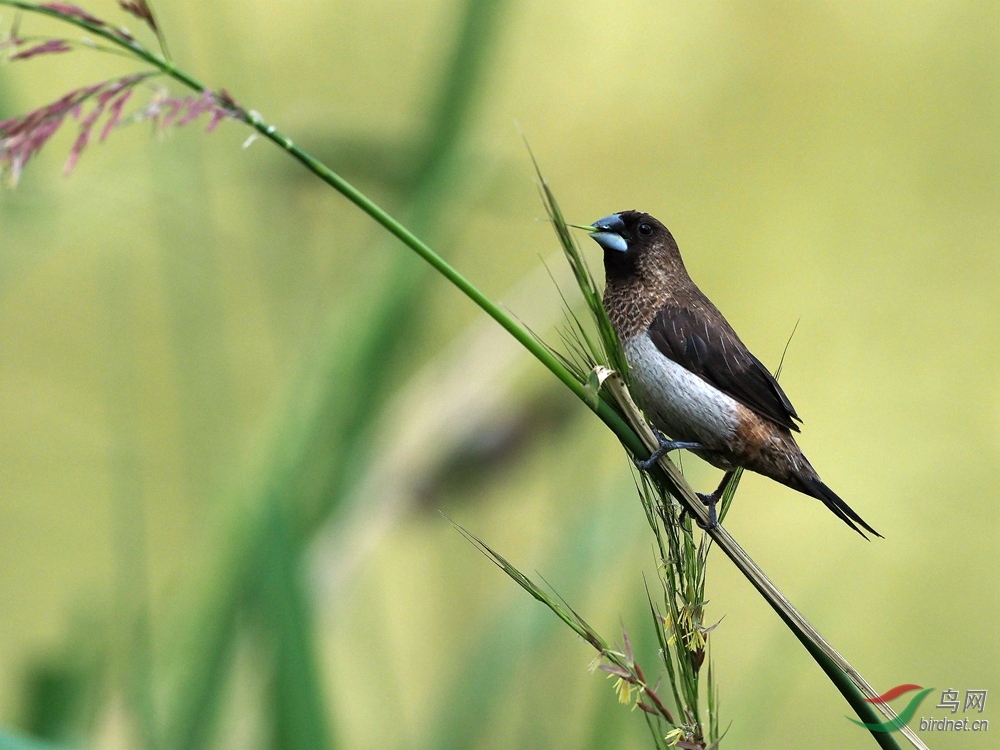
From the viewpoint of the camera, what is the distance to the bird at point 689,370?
0.87m

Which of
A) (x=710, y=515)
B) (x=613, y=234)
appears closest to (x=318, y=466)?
(x=613, y=234)

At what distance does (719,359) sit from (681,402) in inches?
2.2

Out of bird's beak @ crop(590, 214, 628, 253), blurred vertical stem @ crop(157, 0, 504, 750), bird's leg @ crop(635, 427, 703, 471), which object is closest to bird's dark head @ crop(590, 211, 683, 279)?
bird's beak @ crop(590, 214, 628, 253)

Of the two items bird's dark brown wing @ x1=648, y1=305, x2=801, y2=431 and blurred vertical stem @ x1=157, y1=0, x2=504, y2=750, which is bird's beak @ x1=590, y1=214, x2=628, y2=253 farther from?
blurred vertical stem @ x1=157, y1=0, x2=504, y2=750

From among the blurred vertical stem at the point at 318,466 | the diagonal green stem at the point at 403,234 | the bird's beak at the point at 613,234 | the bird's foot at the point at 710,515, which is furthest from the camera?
the bird's beak at the point at 613,234

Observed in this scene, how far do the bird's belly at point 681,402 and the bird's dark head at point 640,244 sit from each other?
3.3 inches

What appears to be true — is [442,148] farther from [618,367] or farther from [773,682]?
[773,682]

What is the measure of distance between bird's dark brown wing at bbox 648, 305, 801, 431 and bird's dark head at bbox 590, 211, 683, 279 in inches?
2.1

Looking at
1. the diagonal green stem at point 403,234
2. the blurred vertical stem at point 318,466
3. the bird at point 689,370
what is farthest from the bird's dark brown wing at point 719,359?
the blurred vertical stem at point 318,466

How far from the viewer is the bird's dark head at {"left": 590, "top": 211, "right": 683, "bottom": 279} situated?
3.21 ft

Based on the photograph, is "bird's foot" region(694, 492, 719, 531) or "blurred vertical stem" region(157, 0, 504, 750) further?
"blurred vertical stem" region(157, 0, 504, 750)

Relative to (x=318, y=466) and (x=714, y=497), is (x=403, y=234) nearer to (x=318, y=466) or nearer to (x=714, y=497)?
(x=714, y=497)

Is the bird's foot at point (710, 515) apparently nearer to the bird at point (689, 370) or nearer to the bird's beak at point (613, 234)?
the bird at point (689, 370)

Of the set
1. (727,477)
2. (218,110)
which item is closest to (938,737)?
(727,477)
